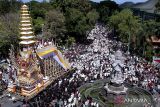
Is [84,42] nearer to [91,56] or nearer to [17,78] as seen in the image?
[91,56]

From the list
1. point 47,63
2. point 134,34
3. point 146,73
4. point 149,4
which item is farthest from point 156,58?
point 149,4

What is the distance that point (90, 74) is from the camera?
34.7 metres

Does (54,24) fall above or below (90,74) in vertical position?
above

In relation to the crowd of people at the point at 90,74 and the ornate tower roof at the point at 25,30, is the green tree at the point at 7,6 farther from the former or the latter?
the ornate tower roof at the point at 25,30

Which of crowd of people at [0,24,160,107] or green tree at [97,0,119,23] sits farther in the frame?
green tree at [97,0,119,23]

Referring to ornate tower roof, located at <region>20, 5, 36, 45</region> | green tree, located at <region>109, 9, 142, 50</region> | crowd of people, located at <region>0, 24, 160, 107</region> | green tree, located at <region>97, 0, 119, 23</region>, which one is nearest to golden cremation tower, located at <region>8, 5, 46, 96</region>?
ornate tower roof, located at <region>20, 5, 36, 45</region>

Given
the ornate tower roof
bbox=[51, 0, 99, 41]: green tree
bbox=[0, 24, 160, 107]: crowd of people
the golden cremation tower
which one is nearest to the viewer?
bbox=[0, 24, 160, 107]: crowd of people

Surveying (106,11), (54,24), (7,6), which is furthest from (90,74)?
(106,11)

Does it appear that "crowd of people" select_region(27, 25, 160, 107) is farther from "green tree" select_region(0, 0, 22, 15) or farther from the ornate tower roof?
"green tree" select_region(0, 0, 22, 15)

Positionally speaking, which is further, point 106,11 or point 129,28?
point 106,11

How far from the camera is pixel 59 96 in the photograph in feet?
91.5

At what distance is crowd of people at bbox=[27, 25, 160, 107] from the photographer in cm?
2717

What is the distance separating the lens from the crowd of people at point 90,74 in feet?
89.1

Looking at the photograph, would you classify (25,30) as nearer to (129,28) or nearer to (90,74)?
(90,74)
